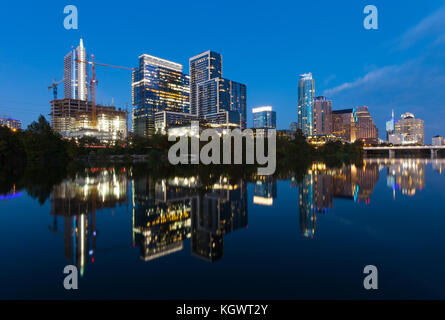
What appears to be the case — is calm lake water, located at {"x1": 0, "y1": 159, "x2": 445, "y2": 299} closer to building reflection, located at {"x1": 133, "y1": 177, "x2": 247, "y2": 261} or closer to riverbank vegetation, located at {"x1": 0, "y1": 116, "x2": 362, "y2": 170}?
building reflection, located at {"x1": 133, "y1": 177, "x2": 247, "y2": 261}

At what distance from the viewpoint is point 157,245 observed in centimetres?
725

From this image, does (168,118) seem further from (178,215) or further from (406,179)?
(178,215)

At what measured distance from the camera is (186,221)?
9523 mm

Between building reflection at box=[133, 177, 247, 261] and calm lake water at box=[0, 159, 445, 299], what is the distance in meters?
0.05

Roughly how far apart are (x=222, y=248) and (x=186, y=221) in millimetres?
2812

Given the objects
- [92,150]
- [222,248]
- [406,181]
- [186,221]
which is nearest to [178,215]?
[186,221]

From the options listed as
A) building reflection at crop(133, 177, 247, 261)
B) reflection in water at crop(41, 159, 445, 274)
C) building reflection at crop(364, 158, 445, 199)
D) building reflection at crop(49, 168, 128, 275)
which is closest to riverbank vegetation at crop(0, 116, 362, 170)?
Result: building reflection at crop(364, 158, 445, 199)

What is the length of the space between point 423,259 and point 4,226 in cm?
1368

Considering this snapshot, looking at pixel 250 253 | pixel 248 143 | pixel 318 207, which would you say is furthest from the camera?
pixel 248 143

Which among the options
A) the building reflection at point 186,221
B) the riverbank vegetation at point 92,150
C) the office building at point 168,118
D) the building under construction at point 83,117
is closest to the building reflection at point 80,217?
the building reflection at point 186,221
